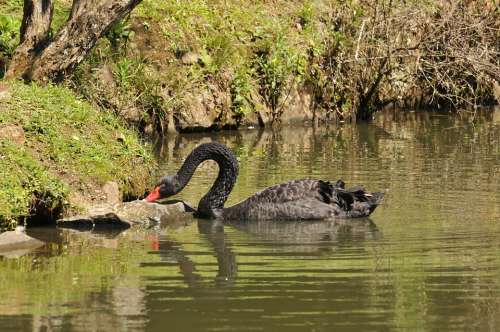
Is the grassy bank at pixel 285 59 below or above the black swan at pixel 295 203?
above

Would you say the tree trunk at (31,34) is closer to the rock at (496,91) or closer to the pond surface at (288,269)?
the pond surface at (288,269)

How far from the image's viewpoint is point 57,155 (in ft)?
46.8

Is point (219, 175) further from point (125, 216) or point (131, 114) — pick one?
point (131, 114)

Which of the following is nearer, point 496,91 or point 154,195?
point 154,195

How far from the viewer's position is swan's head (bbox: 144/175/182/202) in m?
14.7

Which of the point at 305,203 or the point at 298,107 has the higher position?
the point at 298,107

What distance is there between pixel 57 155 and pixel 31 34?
418cm

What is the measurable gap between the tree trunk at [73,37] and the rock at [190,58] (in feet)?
22.1

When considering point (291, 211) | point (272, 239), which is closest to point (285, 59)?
point (291, 211)

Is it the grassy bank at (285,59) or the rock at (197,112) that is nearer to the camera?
the grassy bank at (285,59)

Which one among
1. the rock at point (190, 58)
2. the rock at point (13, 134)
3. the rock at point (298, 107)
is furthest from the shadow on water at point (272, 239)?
the rock at point (298, 107)

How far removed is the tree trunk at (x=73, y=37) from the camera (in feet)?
56.8

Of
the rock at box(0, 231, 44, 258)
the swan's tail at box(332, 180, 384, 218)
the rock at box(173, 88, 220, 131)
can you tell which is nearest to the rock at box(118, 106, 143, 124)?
the rock at box(173, 88, 220, 131)

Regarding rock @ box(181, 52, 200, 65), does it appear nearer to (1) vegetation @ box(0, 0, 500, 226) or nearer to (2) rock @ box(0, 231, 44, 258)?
(1) vegetation @ box(0, 0, 500, 226)
